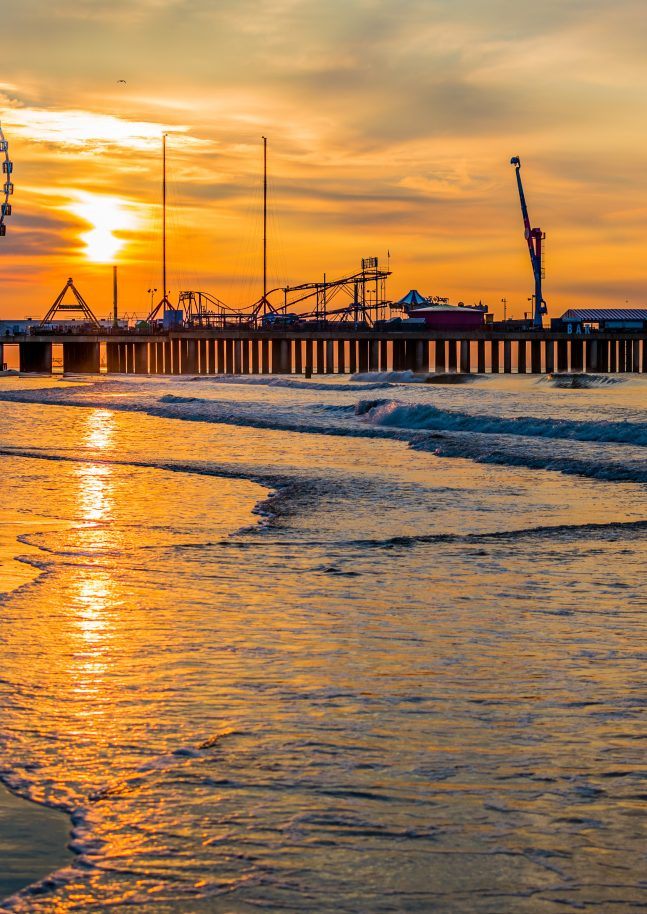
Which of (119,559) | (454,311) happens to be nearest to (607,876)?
(119,559)

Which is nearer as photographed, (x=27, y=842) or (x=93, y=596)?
(x=27, y=842)

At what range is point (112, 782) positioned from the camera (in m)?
4.89

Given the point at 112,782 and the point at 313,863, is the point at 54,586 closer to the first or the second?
the point at 112,782

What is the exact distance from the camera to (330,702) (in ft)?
19.5

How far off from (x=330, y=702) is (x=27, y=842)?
6.44 ft

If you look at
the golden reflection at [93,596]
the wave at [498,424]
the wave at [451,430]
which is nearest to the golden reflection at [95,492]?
the golden reflection at [93,596]

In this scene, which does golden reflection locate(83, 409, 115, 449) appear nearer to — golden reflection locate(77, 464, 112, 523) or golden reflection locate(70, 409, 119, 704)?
golden reflection locate(77, 464, 112, 523)

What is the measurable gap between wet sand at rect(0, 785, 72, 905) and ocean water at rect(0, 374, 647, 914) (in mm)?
67

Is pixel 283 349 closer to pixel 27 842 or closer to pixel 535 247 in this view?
pixel 535 247

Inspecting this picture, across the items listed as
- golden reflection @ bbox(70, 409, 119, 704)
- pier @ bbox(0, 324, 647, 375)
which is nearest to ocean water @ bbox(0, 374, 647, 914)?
golden reflection @ bbox(70, 409, 119, 704)

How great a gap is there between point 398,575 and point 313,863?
17.7 ft

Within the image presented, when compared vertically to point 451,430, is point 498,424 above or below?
above

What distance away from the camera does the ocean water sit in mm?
4105

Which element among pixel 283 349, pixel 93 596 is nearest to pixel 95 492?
pixel 93 596
